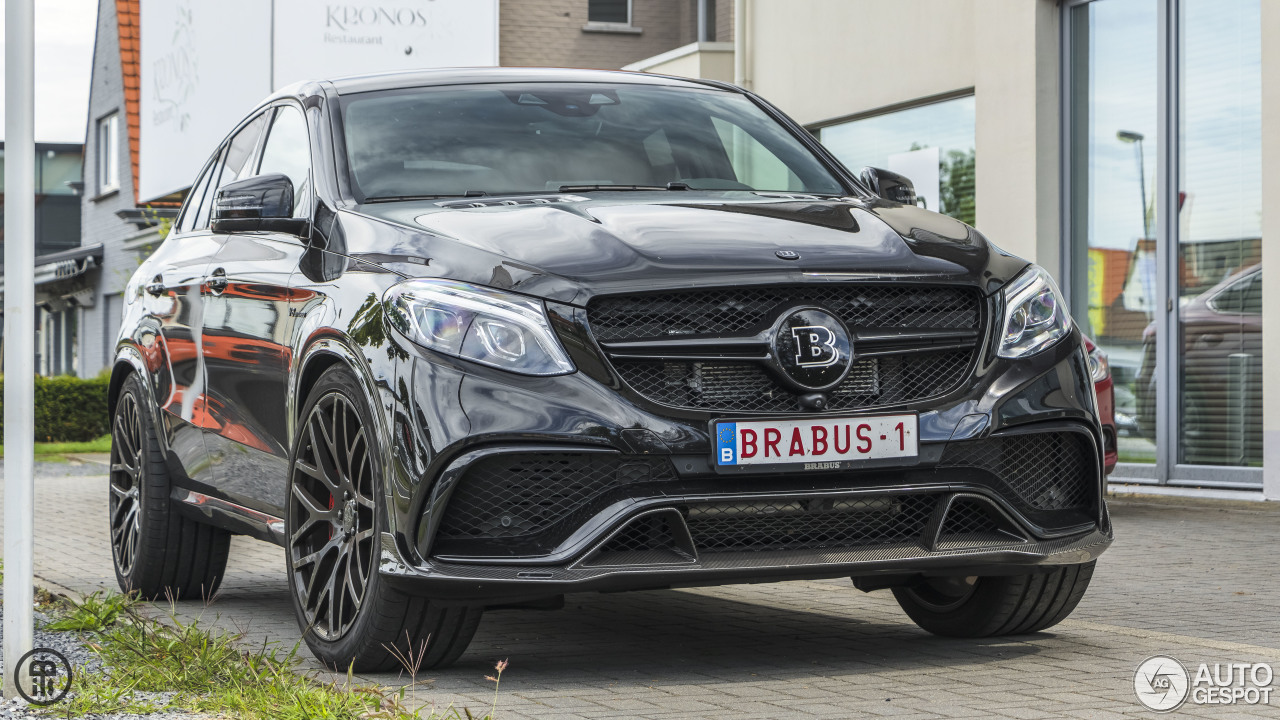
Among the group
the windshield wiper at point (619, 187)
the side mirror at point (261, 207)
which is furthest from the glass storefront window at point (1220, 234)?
the side mirror at point (261, 207)

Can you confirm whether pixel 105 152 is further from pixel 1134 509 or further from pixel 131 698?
pixel 131 698

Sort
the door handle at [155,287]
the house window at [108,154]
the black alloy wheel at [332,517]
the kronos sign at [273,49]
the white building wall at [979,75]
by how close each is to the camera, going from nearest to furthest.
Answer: the black alloy wheel at [332,517], the door handle at [155,287], the white building wall at [979,75], the kronos sign at [273,49], the house window at [108,154]

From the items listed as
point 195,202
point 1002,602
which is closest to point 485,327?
Answer: point 1002,602

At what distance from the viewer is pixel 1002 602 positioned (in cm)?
521

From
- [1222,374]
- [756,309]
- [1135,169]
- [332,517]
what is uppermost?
[1135,169]

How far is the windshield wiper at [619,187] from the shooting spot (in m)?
5.37

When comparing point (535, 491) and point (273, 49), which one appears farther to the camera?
point (273, 49)

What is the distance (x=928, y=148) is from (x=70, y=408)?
1315cm

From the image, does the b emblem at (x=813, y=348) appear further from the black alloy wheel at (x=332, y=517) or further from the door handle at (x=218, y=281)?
the door handle at (x=218, y=281)

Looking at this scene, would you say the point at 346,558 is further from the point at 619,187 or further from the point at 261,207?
the point at 619,187

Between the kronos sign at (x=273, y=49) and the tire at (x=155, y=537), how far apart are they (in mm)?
9679

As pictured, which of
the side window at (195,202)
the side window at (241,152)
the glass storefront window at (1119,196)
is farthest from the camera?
the glass storefront window at (1119,196)

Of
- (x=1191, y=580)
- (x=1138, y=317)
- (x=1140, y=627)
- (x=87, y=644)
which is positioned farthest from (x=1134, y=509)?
(x=87, y=644)

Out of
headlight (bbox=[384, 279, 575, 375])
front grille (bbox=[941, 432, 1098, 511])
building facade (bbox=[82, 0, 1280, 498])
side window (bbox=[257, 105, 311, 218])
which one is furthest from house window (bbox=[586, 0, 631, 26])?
headlight (bbox=[384, 279, 575, 375])
